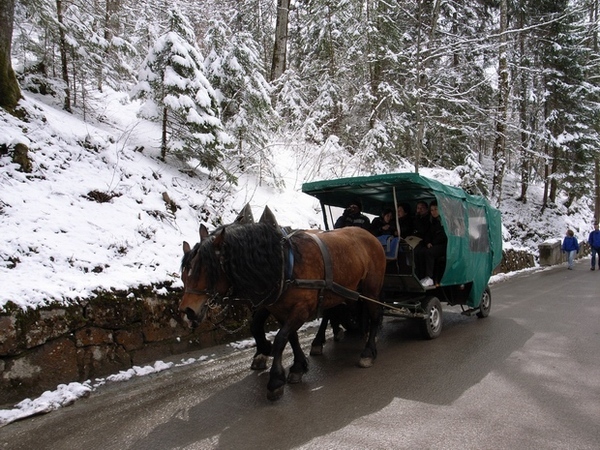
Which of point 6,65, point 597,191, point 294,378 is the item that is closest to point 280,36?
point 6,65

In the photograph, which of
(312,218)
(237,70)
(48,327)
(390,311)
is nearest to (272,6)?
(237,70)

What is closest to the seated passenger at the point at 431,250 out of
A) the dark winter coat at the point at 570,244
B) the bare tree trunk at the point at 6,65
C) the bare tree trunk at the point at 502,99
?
the bare tree trunk at the point at 6,65

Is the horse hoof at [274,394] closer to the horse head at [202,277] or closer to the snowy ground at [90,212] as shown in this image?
the horse head at [202,277]

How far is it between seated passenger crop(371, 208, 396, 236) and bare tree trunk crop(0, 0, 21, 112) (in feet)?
21.3

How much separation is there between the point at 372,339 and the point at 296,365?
1210 mm

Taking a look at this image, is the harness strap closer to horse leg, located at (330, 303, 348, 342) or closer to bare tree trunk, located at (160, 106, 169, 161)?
horse leg, located at (330, 303, 348, 342)

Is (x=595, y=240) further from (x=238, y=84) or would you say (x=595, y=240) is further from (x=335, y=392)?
(x=335, y=392)

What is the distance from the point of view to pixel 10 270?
449 centimetres

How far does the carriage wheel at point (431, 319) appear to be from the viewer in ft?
20.6

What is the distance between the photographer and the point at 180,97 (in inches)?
330

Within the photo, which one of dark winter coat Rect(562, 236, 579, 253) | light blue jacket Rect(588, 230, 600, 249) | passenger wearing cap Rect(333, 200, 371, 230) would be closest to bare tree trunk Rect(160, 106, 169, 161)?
passenger wearing cap Rect(333, 200, 371, 230)

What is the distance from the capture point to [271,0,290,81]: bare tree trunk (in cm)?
1655

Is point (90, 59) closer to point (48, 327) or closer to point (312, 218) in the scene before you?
point (312, 218)

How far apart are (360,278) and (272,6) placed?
61.4ft
